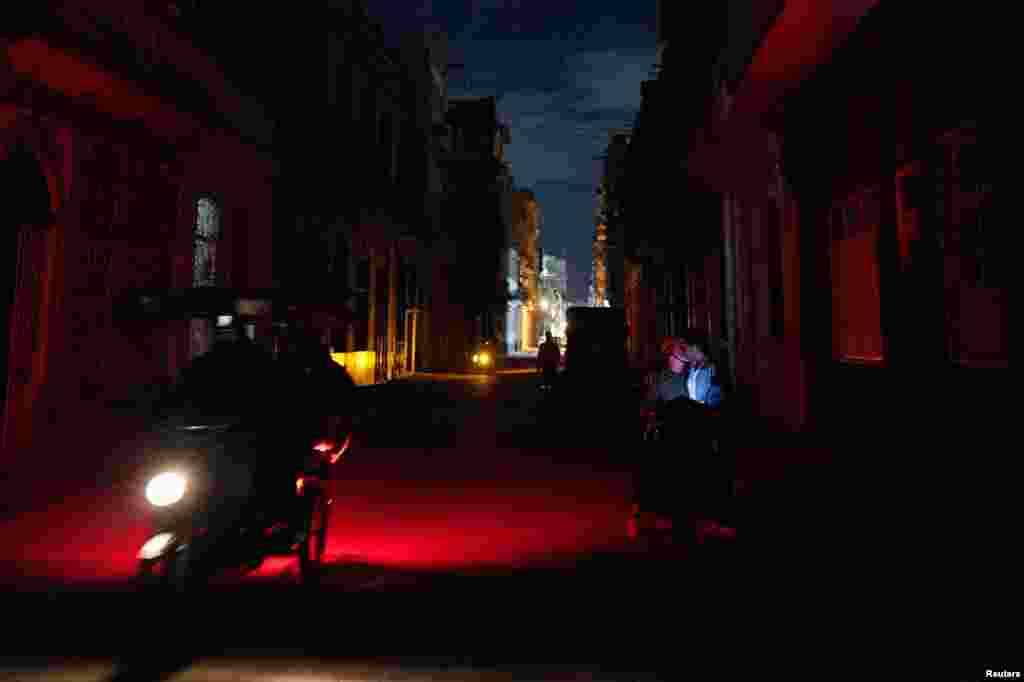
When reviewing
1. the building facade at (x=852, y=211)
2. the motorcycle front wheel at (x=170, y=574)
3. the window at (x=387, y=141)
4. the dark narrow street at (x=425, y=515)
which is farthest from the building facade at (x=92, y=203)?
the window at (x=387, y=141)

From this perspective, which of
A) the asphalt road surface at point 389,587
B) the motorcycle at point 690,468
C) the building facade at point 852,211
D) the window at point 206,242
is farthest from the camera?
the window at point 206,242

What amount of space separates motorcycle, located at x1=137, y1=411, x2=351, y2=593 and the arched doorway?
5.88m

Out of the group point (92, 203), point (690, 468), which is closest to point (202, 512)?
point (690, 468)

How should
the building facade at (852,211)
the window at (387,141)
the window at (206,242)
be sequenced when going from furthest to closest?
1. the window at (387,141)
2. the window at (206,242)
3. the building facade at (852,211)

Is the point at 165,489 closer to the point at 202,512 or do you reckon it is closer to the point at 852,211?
the point at 202,512

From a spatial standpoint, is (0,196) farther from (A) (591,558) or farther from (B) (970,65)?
(B) (970,65)

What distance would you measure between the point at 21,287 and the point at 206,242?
446cm

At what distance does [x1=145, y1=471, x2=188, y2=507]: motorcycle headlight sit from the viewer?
371cm

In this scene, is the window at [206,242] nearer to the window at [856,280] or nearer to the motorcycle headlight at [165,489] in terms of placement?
the motorcycle headlight at [165,489]

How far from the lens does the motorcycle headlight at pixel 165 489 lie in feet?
12.2

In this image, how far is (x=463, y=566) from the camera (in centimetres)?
495

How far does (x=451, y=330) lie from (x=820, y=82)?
88.1ft

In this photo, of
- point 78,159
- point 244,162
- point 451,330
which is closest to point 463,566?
point 78,159

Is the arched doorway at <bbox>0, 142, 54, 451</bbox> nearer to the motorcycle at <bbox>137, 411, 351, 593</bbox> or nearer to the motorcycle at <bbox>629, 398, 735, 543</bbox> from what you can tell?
the motorcycle at <bbox>137, 411, 351, 593</bbox>
